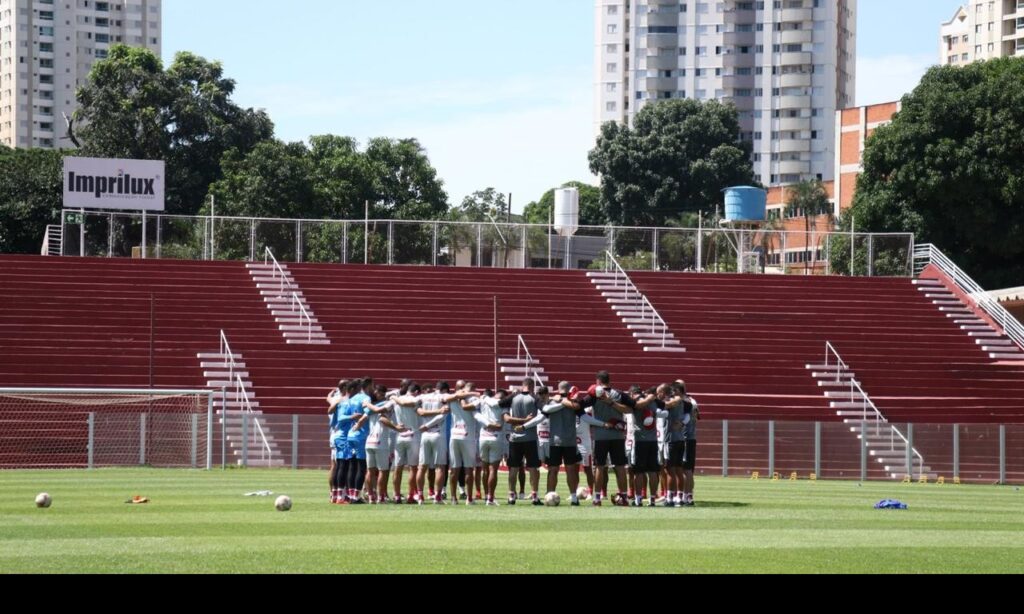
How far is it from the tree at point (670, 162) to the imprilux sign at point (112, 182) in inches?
2306

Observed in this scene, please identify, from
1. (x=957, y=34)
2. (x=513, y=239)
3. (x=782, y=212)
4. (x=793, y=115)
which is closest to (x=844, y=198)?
(x=782, y=212)

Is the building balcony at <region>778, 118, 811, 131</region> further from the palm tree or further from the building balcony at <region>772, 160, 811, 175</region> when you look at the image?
the palm tree

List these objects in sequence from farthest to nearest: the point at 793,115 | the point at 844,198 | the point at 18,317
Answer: the point at 793,115 < the point at 844,198 < the point at 18,317

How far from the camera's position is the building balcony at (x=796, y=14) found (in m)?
142

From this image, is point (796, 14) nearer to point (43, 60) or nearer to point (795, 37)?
point (795, 37)

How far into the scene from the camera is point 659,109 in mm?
108375

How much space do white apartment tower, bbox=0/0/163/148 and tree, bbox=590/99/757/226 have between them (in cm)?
8763

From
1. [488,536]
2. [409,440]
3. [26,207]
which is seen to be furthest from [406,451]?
[26,207]

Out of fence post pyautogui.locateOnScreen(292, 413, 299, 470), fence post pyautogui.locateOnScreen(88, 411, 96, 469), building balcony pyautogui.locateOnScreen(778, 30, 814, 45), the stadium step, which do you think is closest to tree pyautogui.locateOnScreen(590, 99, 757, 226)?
building balcony pyautogui.locateOnScreen(778, 30, 814, 45)

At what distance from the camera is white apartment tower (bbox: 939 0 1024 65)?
434 ft

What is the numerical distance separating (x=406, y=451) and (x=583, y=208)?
101 metres
